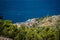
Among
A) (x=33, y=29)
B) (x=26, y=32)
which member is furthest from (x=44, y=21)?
(x=26, y=32)

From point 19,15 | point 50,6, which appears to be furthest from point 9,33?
point 50,6

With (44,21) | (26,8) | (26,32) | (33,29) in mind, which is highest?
(26,8)

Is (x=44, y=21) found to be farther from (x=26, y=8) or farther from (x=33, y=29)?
(x=26, y=8)

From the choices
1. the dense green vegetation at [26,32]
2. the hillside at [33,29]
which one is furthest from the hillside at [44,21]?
the dense green vegetation at [26,32]

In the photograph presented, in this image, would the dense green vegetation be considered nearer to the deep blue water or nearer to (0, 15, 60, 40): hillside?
(0, 15, 60, 40): hillside

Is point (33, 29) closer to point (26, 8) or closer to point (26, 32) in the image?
point (26, 32)

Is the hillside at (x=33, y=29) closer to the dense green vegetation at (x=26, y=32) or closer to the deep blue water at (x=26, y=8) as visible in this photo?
the dense green vegetation at (x=26, y=32)

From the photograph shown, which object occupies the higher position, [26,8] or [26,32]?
[26,8]
